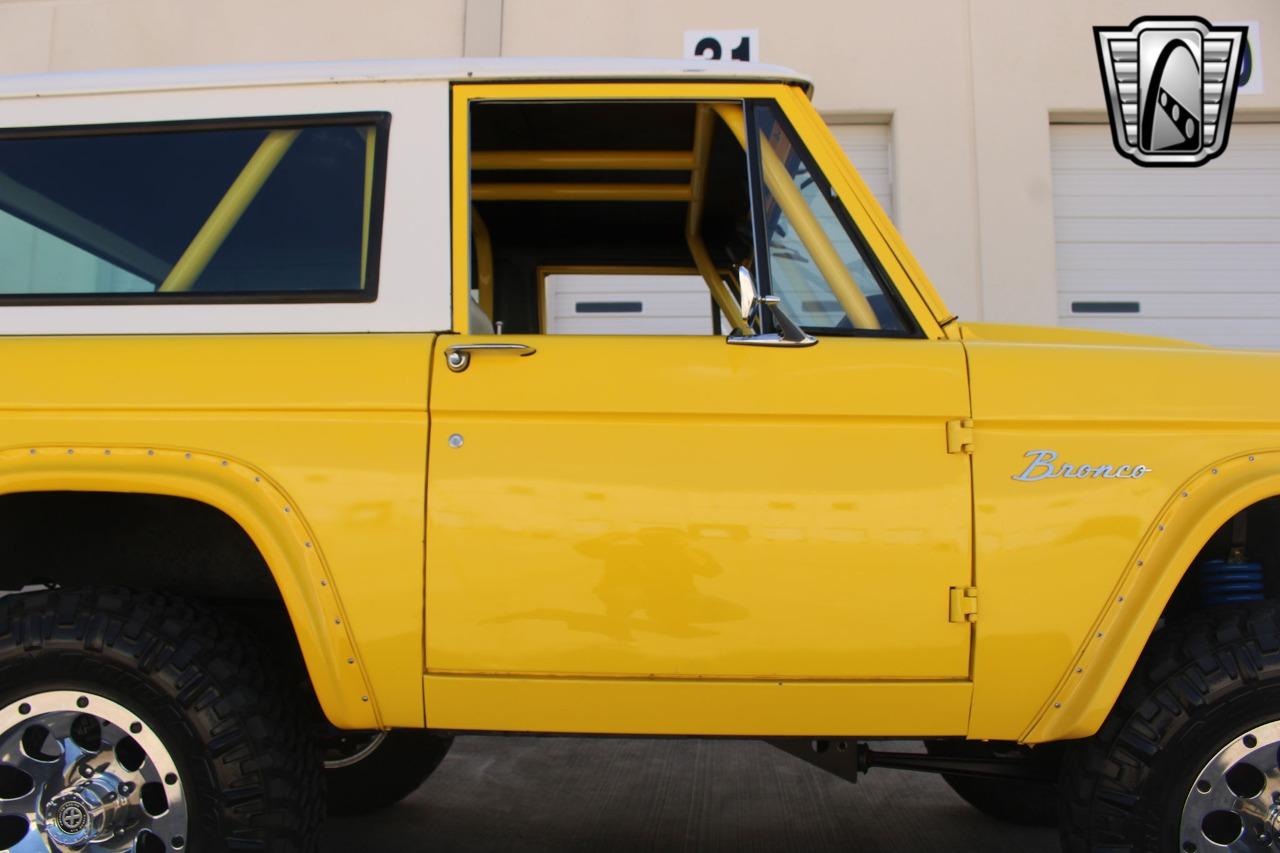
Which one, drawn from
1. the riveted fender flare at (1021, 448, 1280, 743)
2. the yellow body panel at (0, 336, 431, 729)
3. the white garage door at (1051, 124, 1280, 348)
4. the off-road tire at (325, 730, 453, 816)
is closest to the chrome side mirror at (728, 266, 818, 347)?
the yellow body panel at (0, 336, 431, 729)

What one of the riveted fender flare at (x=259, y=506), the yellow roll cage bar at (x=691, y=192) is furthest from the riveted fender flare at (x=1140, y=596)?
the riveted fender flare at (x=259, y=506)

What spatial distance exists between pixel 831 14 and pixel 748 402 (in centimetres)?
627

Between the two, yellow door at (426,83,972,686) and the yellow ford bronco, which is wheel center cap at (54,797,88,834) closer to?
the yellow ford bronco

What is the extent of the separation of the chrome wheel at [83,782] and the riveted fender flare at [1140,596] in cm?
191

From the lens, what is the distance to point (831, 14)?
7.14 m

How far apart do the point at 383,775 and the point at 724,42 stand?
6.03 metres

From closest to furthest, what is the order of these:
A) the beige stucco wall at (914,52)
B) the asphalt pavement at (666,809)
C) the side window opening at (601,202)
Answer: the side window opening at (601,202)
the asphalt pavement at (666,809)
the beige stucco wall at (914,52)

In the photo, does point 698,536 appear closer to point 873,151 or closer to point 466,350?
point 466,350

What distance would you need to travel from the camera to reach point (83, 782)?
1926 mm

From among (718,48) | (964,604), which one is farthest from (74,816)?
(718,48)

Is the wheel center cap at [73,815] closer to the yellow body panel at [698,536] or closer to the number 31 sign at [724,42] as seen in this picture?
the yellow body panel at [698,536]

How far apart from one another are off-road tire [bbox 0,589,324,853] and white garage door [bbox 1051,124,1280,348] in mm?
6778

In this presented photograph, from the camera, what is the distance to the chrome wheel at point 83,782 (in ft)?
6.30

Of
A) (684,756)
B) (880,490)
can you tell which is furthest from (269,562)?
(684,756)
